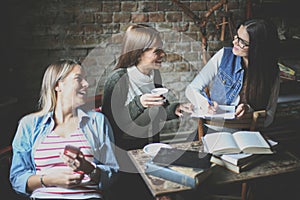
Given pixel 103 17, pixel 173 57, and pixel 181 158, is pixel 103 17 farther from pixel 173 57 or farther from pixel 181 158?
pixel 181 158

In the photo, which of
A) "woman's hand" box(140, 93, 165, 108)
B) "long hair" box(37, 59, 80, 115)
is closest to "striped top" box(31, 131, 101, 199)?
"long hair" box(37, 59, 80, 115)

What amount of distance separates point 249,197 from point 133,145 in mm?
755

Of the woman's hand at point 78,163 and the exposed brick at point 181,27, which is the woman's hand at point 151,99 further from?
the exposed brick at point 181,27

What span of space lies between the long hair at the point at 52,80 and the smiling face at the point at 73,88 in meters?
0.02

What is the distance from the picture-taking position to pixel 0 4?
1.59 metres

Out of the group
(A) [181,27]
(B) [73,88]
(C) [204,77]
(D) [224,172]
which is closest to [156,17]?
(A) [181,27]

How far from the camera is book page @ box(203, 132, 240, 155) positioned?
63.9 inches

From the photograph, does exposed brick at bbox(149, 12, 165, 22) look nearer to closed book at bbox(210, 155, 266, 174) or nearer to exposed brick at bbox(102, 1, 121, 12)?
exposed brick at bbox(102, 1, 121, 12)

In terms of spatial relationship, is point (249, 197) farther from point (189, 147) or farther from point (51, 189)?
point (51, 189)

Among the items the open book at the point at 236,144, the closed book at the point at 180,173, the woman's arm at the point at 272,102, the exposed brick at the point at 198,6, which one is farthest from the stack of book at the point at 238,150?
the exposed brick at the point at 198,6

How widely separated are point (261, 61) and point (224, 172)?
71 centimetres

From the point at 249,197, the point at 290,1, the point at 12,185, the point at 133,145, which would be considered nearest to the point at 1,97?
the point at 12,185

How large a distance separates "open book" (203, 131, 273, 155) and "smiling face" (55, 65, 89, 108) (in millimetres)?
584

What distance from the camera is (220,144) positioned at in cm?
165
